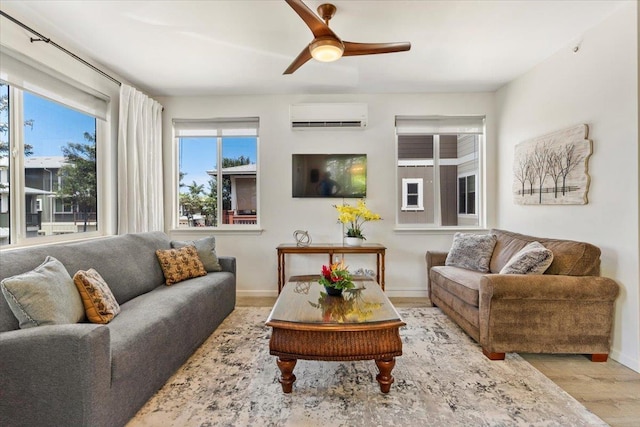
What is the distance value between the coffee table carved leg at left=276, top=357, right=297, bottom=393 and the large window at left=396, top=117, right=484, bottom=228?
9.23ft

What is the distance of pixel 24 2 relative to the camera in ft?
7.49

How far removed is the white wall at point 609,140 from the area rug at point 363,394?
97 centimetres

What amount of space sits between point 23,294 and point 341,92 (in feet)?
11.9

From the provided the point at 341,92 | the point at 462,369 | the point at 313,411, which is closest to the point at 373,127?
the point at 341,92

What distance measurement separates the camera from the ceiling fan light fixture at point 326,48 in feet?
6.89

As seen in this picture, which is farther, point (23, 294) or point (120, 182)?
point (120, 182)

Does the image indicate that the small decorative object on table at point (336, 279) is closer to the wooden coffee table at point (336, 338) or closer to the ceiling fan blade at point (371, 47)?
the wooden coffee table at point (336, 338)

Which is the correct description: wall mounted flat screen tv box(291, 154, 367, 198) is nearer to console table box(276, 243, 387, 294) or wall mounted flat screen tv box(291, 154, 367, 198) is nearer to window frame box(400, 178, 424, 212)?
window frame box(400, 178, 424, 212)

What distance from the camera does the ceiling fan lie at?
193cm

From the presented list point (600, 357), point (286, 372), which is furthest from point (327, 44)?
point (600, 357)

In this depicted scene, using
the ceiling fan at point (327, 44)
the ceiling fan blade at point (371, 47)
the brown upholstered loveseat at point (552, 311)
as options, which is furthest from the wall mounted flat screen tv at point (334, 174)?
the brown upholstered loveseat at point (552, 311)

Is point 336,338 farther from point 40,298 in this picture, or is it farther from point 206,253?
point 206,253

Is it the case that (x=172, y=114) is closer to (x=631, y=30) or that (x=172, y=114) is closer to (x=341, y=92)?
→ (x=341, y=92)

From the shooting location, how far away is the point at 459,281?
2.90 m
